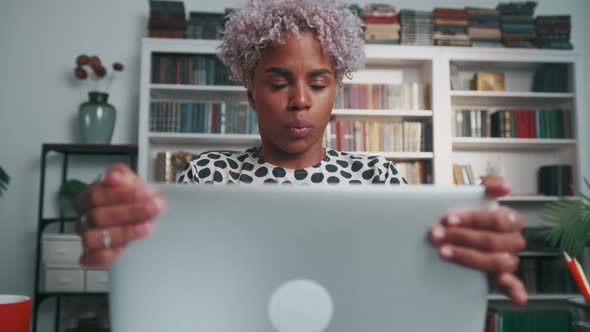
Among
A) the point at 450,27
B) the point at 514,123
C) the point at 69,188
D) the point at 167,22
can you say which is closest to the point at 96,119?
the point at 69,188

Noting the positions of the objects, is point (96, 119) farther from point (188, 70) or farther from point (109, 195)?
point (109, 195)

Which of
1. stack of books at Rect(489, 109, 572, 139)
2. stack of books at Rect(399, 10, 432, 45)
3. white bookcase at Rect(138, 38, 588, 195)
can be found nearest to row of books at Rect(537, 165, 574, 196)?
white bookcase at Rect(138, 38, 588, 195)

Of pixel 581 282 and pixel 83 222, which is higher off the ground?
pixel 83 222

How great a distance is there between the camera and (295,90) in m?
0.96

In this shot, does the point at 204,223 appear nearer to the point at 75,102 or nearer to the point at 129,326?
the point at 129,326

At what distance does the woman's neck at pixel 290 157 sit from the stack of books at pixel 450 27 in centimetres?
238

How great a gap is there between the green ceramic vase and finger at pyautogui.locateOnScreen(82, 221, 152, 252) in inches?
108

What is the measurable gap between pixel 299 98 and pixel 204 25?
2.34 meters

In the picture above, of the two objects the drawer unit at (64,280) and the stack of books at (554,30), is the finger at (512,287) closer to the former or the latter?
the drawer unit at (64,280)

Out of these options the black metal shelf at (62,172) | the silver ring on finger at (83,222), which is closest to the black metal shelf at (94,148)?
the black metal shelf at (62,172)

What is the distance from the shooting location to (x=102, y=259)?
43cm

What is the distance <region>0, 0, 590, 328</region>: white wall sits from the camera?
10.6 feet

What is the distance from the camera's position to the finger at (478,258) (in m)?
0.43

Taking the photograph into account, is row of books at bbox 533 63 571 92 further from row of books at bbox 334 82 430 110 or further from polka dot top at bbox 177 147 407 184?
polka dot top at bbox 177 147 407 184
